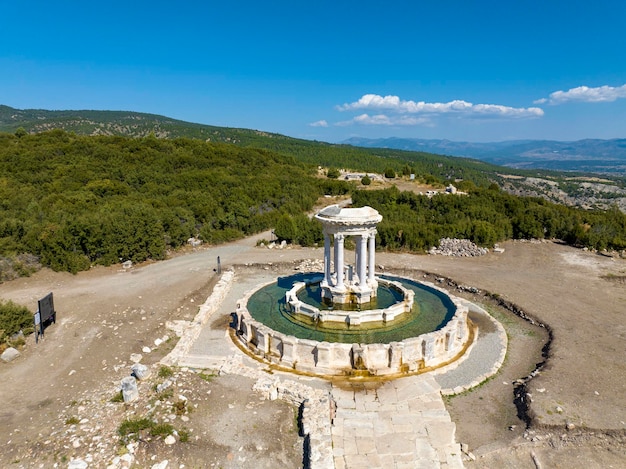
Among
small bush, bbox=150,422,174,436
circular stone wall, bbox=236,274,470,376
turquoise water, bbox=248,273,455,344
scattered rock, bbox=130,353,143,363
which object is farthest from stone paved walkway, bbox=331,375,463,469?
scattered rock, bbox=130,353,143,363

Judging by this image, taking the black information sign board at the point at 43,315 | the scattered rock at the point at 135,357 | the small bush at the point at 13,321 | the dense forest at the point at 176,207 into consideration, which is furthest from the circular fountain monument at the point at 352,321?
the dense forest at the point at 176,207

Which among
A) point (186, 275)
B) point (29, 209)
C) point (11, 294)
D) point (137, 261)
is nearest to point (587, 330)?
point (186, 275)

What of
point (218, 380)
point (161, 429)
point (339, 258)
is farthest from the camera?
point (339, 258)

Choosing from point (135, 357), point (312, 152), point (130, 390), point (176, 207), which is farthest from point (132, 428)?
point (312, 152)

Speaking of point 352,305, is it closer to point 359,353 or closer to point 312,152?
point 359,353

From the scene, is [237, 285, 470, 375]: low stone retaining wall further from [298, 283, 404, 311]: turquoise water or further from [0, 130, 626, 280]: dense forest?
[0, 130, 626, 280]: dense forest

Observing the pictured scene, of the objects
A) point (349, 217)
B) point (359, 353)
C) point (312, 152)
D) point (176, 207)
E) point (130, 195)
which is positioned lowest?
point (359, 353)

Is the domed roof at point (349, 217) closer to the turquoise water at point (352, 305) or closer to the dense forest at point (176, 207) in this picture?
the turquoise water at point (352, 305)

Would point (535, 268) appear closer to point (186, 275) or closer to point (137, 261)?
point (186, 275)
